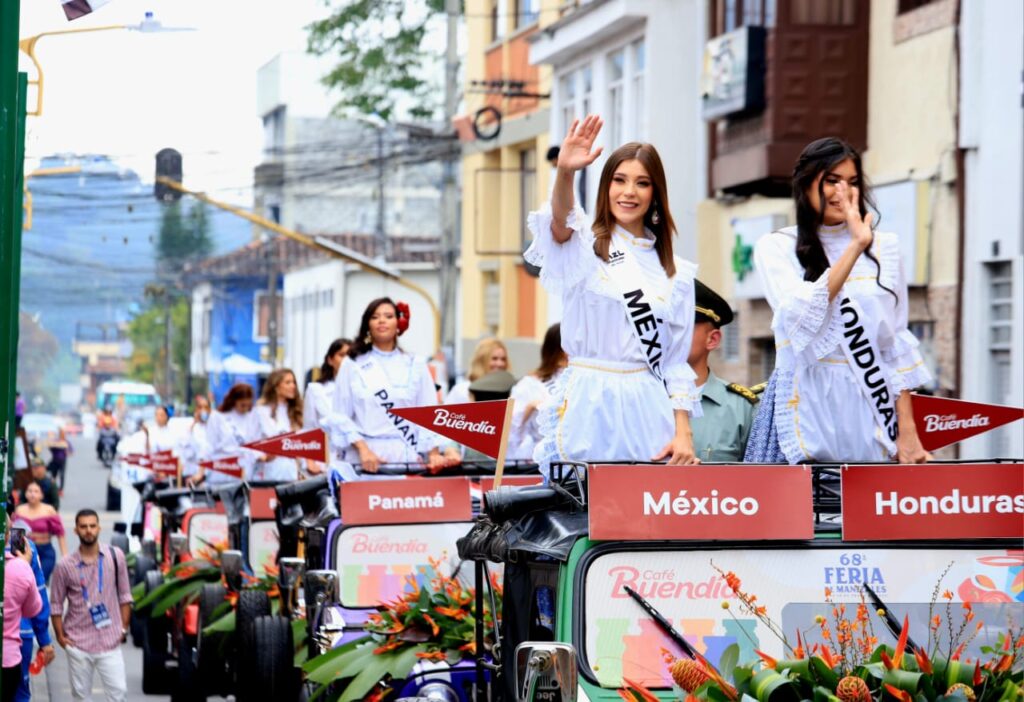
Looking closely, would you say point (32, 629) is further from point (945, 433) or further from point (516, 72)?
point (516, 72)

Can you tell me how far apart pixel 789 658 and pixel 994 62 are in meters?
13.2

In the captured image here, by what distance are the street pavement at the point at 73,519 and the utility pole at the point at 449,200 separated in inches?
256

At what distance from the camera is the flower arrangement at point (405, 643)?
320 inches

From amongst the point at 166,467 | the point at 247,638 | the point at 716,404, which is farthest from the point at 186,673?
the point at 166,467

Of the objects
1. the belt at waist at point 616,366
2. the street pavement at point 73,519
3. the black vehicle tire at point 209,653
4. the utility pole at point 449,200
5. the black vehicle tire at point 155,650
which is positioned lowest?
the street pavement at point 73,519

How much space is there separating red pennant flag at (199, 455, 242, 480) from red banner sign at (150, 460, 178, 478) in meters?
3.95

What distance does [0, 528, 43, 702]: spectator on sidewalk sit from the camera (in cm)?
1190

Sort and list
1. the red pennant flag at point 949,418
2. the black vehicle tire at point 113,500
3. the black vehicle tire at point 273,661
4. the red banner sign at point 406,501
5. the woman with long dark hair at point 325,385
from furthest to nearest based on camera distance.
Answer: the black vehicle tire at point 113,500, the woman with long dark hair at point 325,385, the black vehicle tire at point 273,661, the red banner sign at point 406,501, the red pennant flag at point 949,418

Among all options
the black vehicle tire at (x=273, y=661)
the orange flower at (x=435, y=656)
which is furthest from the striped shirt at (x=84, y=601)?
the orange flower at (x=435, y=656)

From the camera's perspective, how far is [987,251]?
18.0m

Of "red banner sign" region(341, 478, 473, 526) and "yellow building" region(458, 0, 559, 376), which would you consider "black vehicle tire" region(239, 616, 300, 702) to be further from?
"yellow building" region(458, 0, 559, 376)

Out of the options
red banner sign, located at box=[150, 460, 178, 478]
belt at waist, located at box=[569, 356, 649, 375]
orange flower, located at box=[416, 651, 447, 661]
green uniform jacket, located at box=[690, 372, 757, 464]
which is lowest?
red banner sign, located at box=[150, 460, 178, 478]

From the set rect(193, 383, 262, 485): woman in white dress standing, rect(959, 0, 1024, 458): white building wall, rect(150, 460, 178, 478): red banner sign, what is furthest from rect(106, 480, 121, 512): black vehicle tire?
rect(959, 0, 1024, 458): white building wall

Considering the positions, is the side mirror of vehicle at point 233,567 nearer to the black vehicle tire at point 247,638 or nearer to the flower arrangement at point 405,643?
the black vehicle tire at point 247,638
